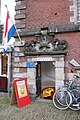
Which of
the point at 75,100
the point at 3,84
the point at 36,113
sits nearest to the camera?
the point at 36,113

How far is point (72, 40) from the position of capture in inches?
350

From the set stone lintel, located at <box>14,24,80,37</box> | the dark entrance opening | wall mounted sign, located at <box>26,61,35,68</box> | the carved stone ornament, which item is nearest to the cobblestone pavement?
the dark entrance opening

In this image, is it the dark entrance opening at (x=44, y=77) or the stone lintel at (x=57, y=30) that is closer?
the stone lintel at (x=57, y=30)

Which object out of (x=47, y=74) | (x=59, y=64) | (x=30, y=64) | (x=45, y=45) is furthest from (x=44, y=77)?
(x=45, y=45)

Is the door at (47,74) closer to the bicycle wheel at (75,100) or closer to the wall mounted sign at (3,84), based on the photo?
the wall mounted sign at (3,84)

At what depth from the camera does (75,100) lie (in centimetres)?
782

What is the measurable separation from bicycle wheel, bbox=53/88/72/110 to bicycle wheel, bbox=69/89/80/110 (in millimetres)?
156

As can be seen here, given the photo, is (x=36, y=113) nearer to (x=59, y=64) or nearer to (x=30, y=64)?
(x=59, y=64)

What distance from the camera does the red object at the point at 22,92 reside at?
851cm

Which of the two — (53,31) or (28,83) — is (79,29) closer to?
(53,31)

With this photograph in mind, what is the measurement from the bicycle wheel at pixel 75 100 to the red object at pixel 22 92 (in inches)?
80.6

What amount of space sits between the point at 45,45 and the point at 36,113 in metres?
3.20

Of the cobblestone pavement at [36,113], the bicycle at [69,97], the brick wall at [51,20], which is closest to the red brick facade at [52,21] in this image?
the brick wall at [51,20]

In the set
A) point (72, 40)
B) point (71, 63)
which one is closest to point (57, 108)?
point (71, 63)
